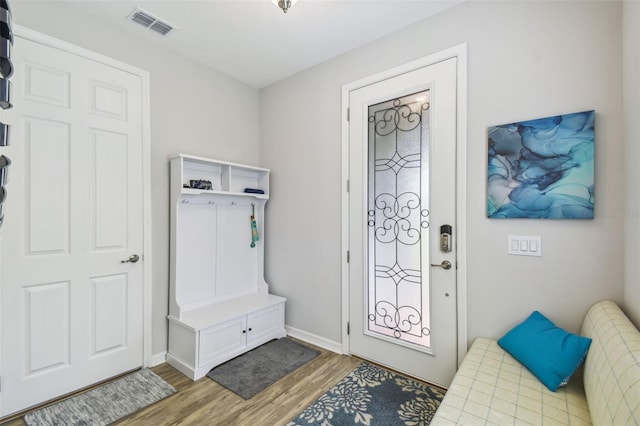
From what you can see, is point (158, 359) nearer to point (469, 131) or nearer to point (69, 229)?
point (69, 229)

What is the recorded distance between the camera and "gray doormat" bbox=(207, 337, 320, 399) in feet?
7.35

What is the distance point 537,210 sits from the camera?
1.82m

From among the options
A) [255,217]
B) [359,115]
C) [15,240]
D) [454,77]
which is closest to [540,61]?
[454,77]

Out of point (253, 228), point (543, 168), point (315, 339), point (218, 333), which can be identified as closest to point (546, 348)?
point (543, 168)

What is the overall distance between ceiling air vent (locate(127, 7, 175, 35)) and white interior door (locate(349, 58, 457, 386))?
162 cm

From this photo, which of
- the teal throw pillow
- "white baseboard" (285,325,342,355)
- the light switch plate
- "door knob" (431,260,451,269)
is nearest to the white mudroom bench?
the teal throw pillow

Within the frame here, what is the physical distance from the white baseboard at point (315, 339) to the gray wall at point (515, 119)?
79 millimetres

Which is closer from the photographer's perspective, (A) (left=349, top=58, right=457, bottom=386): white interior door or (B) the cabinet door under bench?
(A) (left=349, top=58, right=457, bottom=386): white interior door

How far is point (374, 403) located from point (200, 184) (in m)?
2.25

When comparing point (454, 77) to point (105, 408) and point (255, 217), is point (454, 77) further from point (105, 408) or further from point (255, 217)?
point (105, 408)

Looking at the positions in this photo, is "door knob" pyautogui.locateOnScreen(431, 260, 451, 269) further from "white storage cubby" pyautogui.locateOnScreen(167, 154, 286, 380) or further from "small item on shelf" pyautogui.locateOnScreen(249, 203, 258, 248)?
"small item on shelf" pyautogui.locateOnScreen(249, 203, 258, 248)

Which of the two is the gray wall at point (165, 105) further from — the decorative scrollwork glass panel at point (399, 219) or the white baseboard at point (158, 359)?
the decorative scrollwork glass panel at point (399, 219)

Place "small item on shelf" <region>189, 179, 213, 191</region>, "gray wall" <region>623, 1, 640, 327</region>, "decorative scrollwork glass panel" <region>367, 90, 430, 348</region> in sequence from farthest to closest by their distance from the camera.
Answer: "small item on shelf" <region>189, 179, 213, 191</region> < "decorative scrollwork glass panel" <region>367, 90, 430, 348</region> < "gray wall" <region>623, 1, 640, 327</region>

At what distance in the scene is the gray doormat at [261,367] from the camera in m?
2.24
